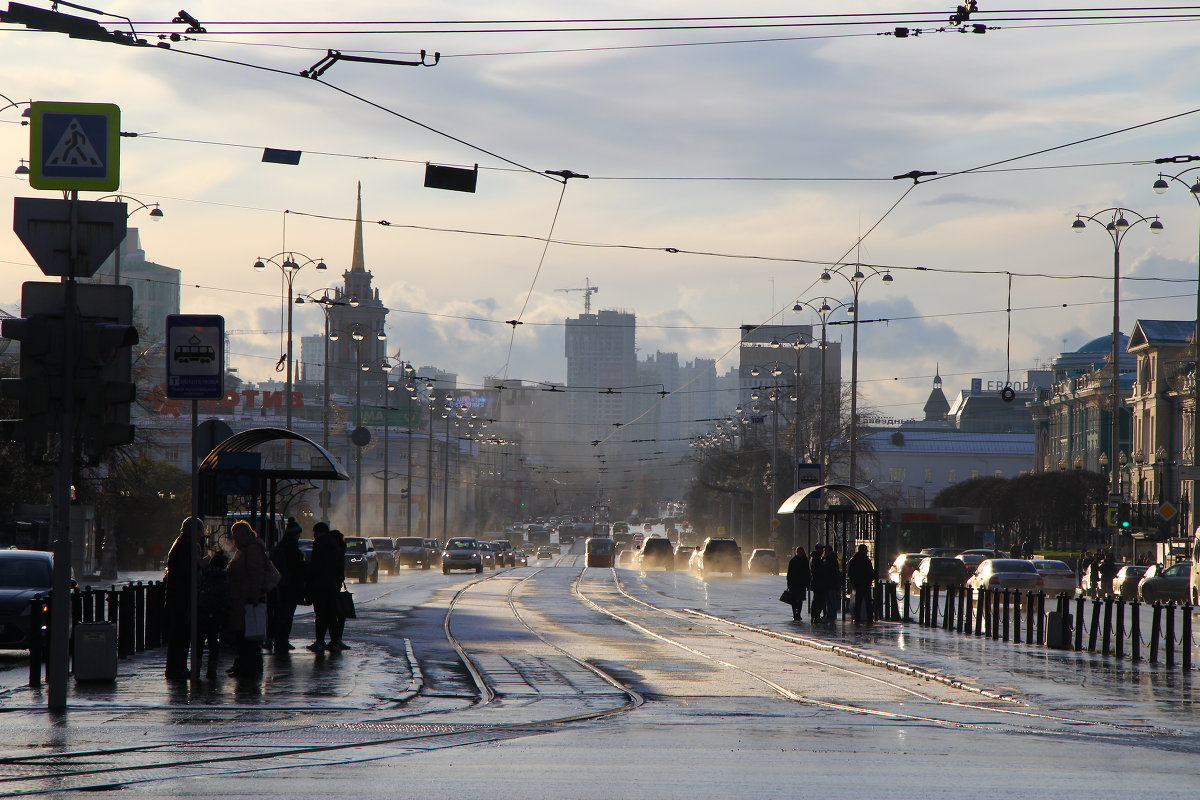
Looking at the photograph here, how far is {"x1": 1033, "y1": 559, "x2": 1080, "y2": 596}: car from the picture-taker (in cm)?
4500

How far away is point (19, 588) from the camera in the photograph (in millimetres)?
20656

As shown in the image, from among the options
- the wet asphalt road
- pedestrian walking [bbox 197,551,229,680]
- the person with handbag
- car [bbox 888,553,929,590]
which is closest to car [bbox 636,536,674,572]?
car [bbox 888,553,929,590]

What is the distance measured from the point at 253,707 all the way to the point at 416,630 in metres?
11.7

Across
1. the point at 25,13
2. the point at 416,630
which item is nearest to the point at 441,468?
the point at 416,630

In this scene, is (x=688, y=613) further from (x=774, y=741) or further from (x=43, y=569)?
(x=774, y=741)

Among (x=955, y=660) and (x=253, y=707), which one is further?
(x=955, y=660)

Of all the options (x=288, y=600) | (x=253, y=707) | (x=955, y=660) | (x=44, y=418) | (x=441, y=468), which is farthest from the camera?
(x=441, y=468)

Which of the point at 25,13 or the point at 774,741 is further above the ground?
the point at 25,13

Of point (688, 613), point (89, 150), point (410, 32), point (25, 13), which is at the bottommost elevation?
point (688, 613)

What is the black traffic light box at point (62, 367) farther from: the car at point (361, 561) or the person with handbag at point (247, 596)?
the car at point (361, 561)

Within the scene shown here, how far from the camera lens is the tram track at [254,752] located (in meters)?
9.77

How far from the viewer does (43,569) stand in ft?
69.8

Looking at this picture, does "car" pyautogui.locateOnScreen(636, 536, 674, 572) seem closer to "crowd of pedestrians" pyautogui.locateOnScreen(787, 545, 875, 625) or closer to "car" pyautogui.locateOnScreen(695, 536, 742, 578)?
"car" pyautogui.locateOnScreen(695, 536, 742, 578)

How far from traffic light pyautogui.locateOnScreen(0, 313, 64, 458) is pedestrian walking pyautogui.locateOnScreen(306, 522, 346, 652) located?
24.1 feet
